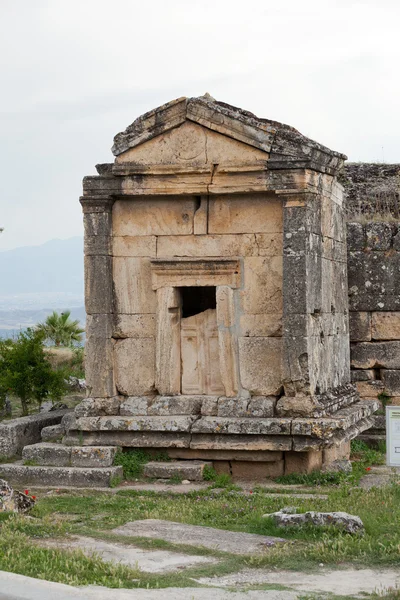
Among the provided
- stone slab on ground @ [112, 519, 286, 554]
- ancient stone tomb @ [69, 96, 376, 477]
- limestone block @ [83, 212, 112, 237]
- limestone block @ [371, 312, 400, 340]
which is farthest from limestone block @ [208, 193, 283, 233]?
stone slab on ground @ [112, 519, 286, 554]

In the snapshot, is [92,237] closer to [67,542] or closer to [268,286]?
[268,286]

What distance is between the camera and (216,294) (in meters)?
12.5

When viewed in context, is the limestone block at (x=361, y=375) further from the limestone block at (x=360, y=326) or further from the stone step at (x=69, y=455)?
the stone step at (x=69, y=455)

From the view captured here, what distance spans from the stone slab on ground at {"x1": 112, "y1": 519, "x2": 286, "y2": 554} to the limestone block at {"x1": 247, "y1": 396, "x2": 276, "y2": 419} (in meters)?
2.79

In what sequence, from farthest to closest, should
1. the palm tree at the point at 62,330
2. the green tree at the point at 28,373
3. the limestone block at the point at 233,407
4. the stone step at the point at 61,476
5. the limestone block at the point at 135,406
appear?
the palm tree at the point at 62,330, the green tree at the point at 28,373, the limestone block at the point at 135,406, the limestone block at the point at 233,407, the stone step at the point at 61,476

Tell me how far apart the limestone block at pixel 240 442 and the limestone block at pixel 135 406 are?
2.67ft

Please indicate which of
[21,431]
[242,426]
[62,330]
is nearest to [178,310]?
[242,426]

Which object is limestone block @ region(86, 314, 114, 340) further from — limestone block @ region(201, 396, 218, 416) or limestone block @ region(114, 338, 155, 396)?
limestone block @ region(201, 396, 218, 416)

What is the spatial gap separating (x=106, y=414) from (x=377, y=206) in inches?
241

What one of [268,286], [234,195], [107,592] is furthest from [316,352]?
[107,592]

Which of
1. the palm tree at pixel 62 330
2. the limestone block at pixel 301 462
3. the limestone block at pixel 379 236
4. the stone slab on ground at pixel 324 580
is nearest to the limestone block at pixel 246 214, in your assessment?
the limestone block at pixel 301 462

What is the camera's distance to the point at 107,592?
648cm

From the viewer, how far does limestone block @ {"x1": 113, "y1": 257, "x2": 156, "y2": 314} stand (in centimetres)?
1281

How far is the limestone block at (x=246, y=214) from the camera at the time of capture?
1245 cm
